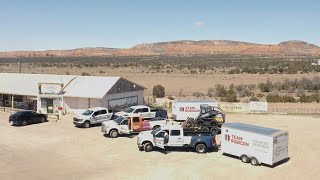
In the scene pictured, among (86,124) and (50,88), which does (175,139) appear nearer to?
(86,124)

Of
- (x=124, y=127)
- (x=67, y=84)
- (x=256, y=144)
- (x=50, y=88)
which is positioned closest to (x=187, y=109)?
(x=124, y=127)

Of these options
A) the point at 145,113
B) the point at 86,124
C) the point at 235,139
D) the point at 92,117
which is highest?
the point at 145,113

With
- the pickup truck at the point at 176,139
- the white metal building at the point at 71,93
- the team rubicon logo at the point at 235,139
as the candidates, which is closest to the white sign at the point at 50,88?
the white metal building at the point at 71,93

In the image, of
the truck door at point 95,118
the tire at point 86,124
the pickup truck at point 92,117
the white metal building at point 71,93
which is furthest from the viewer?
the white metal building at point 71,93

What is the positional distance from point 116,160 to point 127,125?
662 centimetres

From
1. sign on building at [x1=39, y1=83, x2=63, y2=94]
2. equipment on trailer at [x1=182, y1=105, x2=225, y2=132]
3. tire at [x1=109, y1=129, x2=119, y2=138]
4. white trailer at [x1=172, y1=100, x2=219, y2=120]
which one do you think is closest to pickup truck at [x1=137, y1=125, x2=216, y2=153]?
tire at [x1=109, y1=129, x2=119, y2=138]

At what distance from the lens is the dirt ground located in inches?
877

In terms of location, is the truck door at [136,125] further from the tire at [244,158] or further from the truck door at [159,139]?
the tire at [244,158]

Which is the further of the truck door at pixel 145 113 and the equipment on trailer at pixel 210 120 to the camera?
the truck door at pixel 145 113

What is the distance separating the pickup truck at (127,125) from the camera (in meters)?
31.5

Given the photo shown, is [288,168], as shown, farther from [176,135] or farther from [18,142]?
[18,142]

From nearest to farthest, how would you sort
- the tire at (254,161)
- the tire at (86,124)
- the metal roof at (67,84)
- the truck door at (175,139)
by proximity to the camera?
the tire at (254,161) < the truck door at (175,139) < the tire at (86,124) < the metal roof at (67,84)

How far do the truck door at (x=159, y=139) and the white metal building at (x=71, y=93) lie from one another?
1339 cm

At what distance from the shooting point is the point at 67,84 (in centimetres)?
4338
